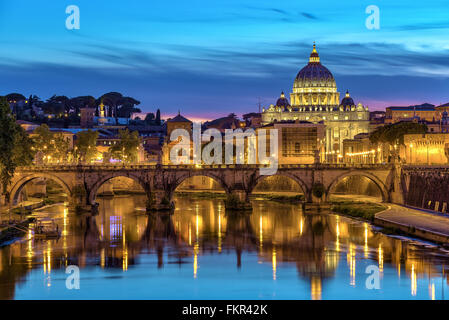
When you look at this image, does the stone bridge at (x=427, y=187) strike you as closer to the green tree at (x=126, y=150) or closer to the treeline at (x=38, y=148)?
the treeline at (x=38, y=148)

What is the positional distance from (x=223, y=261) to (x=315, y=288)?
981 cm

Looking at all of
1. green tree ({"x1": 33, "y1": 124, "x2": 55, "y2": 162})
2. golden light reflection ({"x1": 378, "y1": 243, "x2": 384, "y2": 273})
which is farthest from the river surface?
green tree ({"x1": 33, "y1": 124, "x2": 55, "y2": 162})

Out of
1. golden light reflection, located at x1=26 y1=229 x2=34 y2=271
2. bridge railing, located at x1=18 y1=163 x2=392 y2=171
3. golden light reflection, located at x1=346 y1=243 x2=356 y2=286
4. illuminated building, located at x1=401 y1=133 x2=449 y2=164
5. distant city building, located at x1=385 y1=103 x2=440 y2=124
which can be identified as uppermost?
distant city building, located at x1=385 y1=103 x2=440 y2=124

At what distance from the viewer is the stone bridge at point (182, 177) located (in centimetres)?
8038

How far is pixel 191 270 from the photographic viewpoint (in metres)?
48.1

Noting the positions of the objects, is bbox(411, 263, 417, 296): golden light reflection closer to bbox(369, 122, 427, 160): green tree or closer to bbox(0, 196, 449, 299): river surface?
bbox(0, 196, 449, 299): river surface

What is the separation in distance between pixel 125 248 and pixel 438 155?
4793 cm

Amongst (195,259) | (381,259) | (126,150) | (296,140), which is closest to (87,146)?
(126,150)

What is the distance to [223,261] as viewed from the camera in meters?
51.1

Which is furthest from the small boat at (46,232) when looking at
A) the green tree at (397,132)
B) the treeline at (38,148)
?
the green tree at (397,132)

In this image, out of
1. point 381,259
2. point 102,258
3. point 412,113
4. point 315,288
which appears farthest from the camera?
point 412,113

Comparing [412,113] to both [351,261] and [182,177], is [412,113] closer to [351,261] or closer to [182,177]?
[182,177]

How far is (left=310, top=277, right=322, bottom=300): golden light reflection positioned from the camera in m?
41.0

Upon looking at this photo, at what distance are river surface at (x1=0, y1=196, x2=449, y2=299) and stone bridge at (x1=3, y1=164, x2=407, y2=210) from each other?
23.8ft
